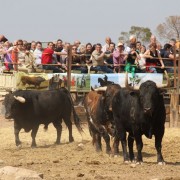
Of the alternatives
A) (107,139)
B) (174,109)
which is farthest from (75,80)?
(107,139)

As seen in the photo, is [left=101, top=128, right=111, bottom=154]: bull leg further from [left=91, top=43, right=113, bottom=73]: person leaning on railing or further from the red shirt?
the red shirt

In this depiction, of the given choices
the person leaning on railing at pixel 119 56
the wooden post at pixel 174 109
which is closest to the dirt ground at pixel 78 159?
the wooden post at pixel 174 109

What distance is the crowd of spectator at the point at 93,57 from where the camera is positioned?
21.5 metres

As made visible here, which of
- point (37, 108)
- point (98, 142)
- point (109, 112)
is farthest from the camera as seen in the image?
point (37, 108)

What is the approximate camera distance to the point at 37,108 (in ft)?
63.6

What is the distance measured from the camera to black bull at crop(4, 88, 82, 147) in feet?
62.8

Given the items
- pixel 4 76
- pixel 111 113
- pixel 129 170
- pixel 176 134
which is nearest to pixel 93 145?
pixel 111 113

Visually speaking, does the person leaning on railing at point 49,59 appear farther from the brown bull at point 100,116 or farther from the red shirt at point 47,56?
the brown bull at point 100,116

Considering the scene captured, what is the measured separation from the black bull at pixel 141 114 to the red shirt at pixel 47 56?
712cm

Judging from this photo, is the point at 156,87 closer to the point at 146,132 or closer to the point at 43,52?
the point at 146,132

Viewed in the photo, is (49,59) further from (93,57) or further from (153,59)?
(153,59)

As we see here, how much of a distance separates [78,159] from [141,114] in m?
1.85

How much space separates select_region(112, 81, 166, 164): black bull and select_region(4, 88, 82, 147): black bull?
4.65m

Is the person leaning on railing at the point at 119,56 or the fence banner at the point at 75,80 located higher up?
the person leaning on railing at the point at 119,56
